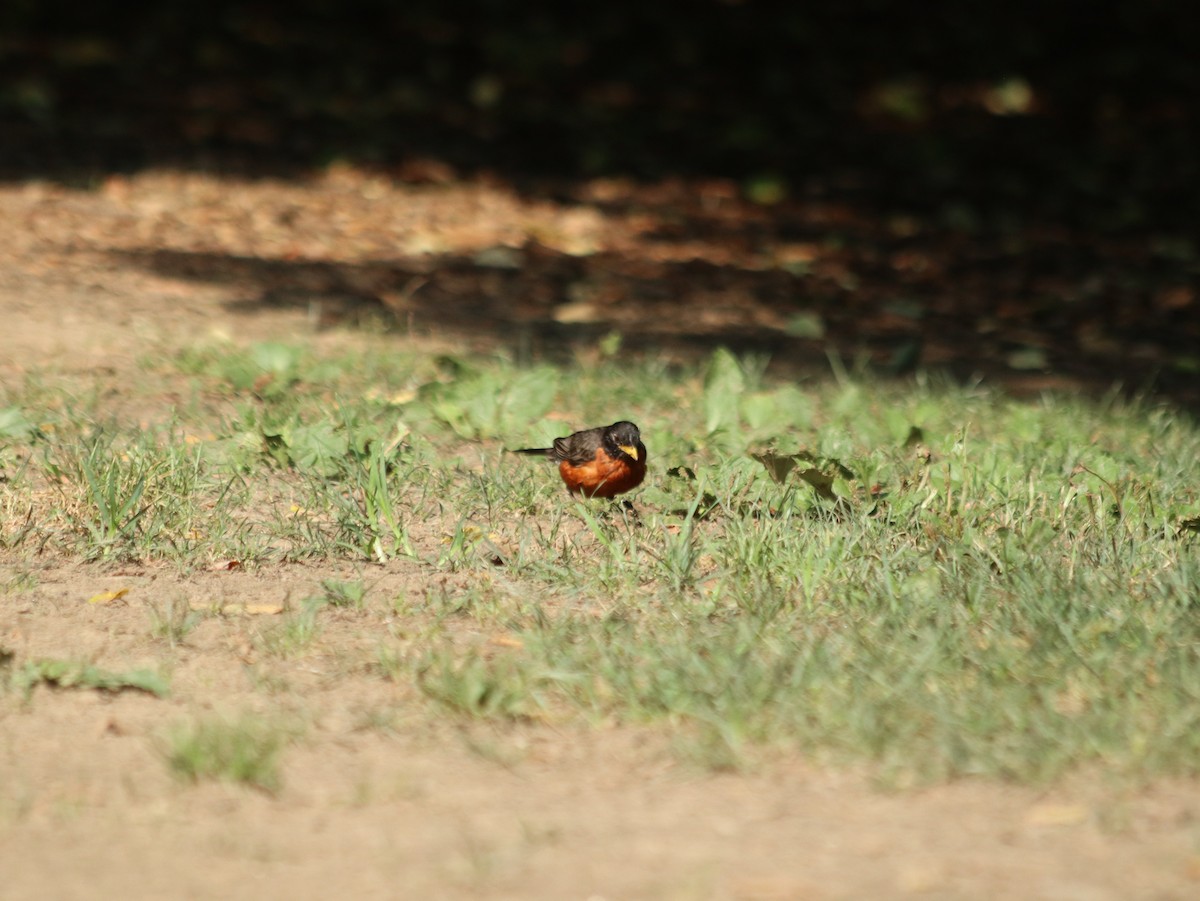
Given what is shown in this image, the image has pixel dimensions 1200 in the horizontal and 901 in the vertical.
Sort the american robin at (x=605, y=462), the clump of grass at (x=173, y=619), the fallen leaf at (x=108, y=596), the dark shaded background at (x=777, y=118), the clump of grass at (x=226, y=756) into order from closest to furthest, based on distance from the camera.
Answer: the clump of grass at (x=226, y=756)
the clump of grass at (x=173, y=619)
the fallen leaf at (x=108, y=596)
the american robin at (x=605, y=462)
the dark shaded background at (x=777, y=118)

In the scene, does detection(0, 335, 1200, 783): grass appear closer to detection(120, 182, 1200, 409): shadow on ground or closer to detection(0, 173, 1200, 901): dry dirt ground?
detection(0, 173, 1200, 901): dry dirt ground

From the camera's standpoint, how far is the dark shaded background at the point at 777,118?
9.31 meters

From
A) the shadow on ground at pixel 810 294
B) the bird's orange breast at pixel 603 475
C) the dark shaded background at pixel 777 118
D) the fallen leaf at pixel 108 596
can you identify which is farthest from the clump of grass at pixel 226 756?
the dark shaded background at pixel 777 118

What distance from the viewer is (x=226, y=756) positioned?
3170 millimetres

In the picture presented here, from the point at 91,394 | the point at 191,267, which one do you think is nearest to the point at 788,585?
the point at 91,394

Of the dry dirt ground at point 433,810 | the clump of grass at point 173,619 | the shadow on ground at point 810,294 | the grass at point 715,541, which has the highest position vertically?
the shadow on ground at point 810,294

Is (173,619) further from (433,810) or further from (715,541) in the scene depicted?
(715,541)

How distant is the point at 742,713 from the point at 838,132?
32.3ft

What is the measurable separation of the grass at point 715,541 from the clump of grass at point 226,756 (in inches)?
1.1

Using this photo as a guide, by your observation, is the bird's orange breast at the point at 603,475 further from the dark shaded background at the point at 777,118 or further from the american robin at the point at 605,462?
the dark shaded background at the point at 777,118

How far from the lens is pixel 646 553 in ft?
14.6

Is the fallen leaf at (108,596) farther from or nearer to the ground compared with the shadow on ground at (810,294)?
nearer to the ground

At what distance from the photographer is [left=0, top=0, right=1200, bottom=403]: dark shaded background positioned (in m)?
9.31

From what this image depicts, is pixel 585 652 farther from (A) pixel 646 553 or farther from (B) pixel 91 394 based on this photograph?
(B) pixel 91 394
